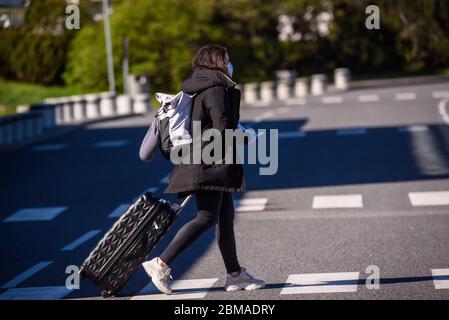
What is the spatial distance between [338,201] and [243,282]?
572 cm

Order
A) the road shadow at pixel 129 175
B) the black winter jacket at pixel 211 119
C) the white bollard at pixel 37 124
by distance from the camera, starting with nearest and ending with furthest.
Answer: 1. the black winter jacket at pixel 211 119
2. the road shadow at pixel 129 175
3. the white bollard at pixel 37 124

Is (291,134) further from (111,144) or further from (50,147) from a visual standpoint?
(50,147)

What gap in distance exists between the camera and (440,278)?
29.6 feet

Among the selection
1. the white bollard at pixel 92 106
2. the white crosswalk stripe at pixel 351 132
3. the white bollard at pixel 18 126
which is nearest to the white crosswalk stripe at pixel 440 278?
the white crosswalk stripe at pixel 351 132

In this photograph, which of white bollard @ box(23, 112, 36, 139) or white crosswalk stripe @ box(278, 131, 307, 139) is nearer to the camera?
white crosswalk stripe @ box(278, 131, 307, 139)

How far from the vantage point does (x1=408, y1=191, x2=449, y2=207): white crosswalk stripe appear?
45.9 ft

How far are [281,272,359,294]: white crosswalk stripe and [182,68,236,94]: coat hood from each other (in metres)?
1.50

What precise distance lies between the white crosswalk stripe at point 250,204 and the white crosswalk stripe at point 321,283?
4674 mm

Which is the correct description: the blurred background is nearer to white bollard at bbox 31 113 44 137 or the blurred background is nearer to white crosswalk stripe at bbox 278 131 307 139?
white bollard at bbox 31 113 44 137

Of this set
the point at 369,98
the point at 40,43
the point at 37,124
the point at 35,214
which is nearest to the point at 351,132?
the point at 37,124

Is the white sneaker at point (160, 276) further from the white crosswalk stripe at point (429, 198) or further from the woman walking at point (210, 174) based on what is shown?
the white crosswalk stripe at point (429, 198)

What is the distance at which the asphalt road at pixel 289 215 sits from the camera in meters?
9.37

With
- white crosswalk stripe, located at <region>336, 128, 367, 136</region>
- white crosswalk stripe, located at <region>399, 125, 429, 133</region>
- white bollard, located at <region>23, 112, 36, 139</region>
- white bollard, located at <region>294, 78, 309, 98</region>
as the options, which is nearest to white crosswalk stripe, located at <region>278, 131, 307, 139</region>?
white crosswalk stripe, located at <region>336, 128, 367, 136</region>

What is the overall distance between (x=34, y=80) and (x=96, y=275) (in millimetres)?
65917
